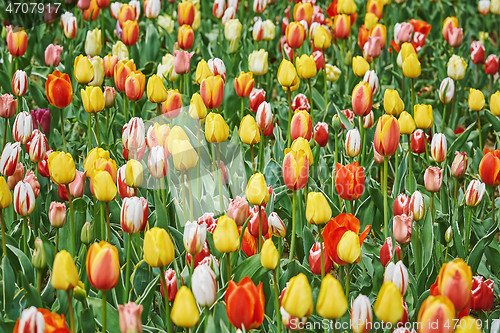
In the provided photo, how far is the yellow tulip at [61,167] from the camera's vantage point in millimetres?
1640

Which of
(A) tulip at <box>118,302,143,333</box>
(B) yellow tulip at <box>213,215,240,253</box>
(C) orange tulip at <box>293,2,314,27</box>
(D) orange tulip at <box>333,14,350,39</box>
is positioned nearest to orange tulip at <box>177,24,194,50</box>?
(C) orange tulip at <box>293,2,314,27</box>

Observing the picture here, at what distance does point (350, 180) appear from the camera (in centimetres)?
183

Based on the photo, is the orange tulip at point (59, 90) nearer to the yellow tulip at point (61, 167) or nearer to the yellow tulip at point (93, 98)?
the yellow tulip at point (93, 98)

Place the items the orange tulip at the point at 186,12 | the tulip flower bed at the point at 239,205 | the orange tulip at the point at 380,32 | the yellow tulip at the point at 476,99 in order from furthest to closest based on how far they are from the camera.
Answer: the orange tulip at the point at 186,12 < the orange tulip at the point at 380,32 < the yellow tulip at the point at 476,99 < the tulip flower bed at the point at 239,205

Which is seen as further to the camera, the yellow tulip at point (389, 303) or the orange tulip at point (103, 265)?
the orange tulip at point (103, 265)

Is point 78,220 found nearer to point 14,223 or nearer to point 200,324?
point 14,223

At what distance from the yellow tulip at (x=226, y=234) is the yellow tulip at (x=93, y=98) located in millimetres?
1014

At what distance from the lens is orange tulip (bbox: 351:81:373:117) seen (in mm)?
2111

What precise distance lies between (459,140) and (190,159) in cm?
147

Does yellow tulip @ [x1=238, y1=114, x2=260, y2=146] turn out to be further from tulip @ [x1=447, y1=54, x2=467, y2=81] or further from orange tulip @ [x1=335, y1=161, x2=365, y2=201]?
tulip @ [x1=447, y1=54, x2=467, y2=81]

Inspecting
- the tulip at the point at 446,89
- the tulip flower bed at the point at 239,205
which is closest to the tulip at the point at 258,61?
the tulip flower bed at the point at 239,205

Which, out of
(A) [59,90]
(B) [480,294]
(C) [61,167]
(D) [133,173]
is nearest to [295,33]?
(A) [59,90]

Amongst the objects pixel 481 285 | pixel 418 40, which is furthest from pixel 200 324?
pixel 418 40

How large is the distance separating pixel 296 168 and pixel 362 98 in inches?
24.5
